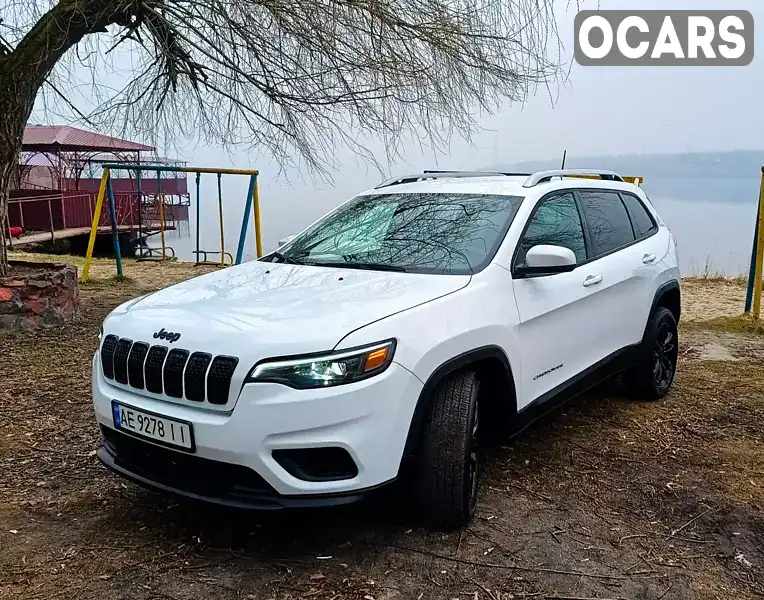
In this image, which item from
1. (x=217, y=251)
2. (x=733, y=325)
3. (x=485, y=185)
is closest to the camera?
(x=485, y=185)

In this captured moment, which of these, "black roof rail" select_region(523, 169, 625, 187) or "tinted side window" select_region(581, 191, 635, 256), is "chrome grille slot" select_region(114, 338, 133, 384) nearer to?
"black roof rail" select_region(523, 169, 625, 187)

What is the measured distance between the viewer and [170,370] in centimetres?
257

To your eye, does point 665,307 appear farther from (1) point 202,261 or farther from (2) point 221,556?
(1) point 202,261

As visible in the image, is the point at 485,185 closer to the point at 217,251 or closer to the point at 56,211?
the point at 217,251

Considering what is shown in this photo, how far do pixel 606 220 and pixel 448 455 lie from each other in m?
2.21

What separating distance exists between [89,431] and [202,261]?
7.97m

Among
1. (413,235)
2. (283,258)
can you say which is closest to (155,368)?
(283,258)

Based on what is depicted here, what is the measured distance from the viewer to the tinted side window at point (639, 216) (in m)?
4.63

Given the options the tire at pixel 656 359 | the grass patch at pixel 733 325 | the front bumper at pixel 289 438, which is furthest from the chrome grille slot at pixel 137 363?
the grass patch at pixel 733 325

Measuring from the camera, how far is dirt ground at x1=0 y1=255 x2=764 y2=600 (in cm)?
252

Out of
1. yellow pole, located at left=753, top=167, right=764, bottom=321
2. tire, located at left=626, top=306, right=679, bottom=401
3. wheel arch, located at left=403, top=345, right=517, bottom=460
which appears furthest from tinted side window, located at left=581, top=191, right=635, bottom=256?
yellow pole, located at left=753, top=167, right=764, bottom=321

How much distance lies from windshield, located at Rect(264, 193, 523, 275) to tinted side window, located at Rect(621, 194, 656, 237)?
55.0 inches

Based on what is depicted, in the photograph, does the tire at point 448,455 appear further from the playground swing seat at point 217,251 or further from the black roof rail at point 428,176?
the playground swing seat at point 217,251

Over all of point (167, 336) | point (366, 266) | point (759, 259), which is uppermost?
point (366, 266)
